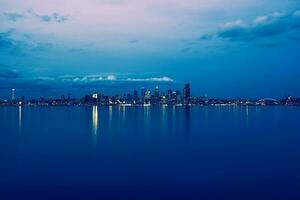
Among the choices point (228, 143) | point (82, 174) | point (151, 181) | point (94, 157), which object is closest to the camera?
point (151, 181)

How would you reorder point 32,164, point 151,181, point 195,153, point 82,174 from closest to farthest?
point 151,181 → point 82,174 → point 32,164 → point 195,153

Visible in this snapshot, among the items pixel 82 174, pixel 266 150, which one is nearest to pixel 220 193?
pixel 82 174

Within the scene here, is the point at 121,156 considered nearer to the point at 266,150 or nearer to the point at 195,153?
the point at 195,153

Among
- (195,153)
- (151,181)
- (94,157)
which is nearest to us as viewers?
(151,181)

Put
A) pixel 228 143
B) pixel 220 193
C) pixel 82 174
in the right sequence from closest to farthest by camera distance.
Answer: pixel 220 193 → pixel 82 174 → pixel 228 143

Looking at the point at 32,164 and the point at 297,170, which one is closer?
the point at 297,170

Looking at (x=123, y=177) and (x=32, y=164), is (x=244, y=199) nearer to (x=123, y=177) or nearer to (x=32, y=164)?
(x=123, y=177)

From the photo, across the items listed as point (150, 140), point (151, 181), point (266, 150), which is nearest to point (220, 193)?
point (151, 181)

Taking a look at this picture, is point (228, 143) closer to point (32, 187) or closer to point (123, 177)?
point (123, 177)

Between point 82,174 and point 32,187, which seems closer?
point 32,187
